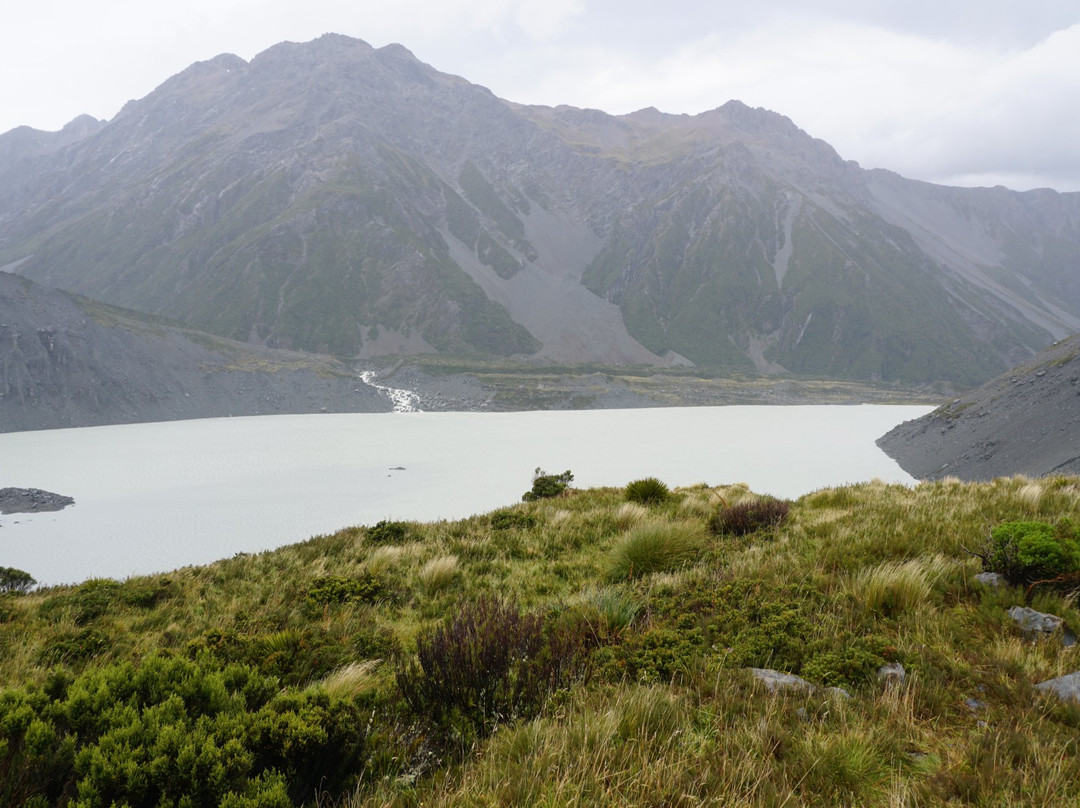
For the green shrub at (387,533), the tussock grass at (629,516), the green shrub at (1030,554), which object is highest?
the green shrub at (1030,554)

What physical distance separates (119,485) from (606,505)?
37291 millimetres

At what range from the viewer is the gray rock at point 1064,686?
12.8ft

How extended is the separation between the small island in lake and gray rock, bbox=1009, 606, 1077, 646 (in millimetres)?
40258

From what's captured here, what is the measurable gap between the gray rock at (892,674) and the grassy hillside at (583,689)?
53 mm

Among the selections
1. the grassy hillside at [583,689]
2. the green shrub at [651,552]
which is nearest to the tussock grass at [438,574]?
the grassy hillside at [583,689]

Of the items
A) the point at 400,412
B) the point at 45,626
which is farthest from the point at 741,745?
the point at 400,412

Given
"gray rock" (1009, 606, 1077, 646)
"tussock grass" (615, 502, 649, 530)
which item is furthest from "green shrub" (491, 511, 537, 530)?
"gray rock" (1009, 606, 1077, 646)

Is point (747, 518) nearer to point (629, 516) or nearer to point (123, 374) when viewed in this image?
point (629, 516)

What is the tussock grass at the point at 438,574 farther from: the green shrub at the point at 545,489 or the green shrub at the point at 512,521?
the green shrub at the point at 545,489

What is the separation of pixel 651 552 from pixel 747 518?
288 centimetres

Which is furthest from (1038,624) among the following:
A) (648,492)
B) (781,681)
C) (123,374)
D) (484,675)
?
(123,374)

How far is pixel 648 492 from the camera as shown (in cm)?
1442

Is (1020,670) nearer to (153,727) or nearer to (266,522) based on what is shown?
(153,727)

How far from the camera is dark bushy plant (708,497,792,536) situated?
1052cm
